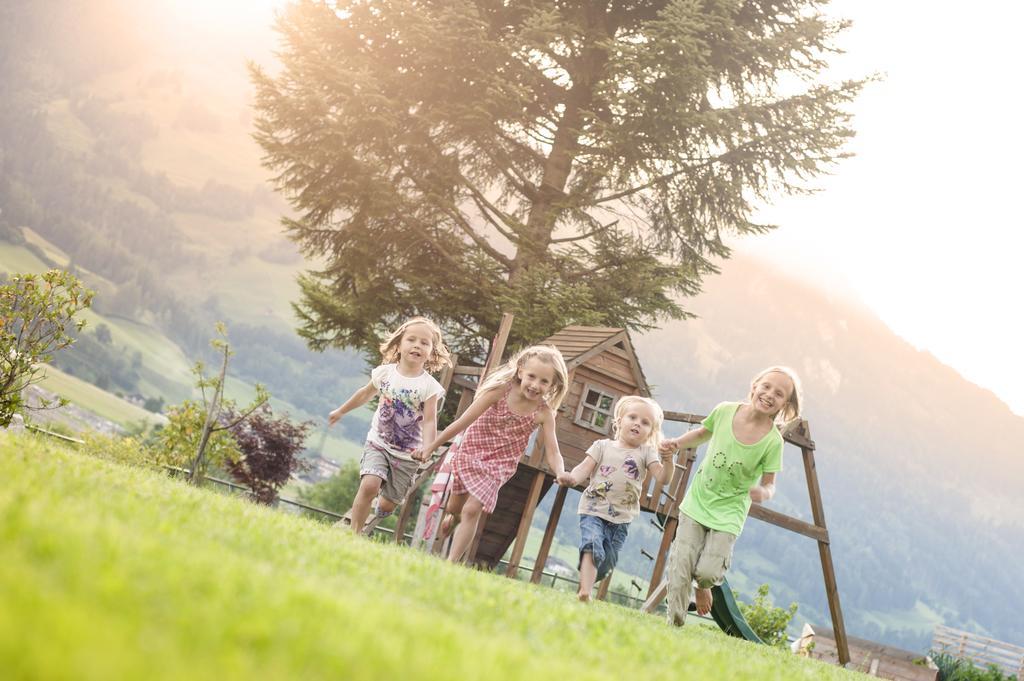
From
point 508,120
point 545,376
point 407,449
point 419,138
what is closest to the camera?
point 545,376

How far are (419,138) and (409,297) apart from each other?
4.00 meters

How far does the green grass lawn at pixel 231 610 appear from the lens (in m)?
2.12

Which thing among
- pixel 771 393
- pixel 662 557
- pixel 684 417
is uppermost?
pixel 684 417

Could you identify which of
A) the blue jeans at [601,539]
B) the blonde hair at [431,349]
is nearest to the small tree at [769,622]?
the blue jeans at [601,539]

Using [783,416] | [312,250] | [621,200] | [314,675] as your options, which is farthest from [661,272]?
[314,675]

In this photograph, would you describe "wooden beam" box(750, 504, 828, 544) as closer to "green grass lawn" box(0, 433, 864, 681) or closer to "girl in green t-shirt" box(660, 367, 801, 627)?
"girl in green t-shirt" box(660, 367, 801, 627)

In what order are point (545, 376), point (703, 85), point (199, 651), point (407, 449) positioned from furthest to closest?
point (703, 85) < point (407, 449) < point (545, 376) < point (199, 651)

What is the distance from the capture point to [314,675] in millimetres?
2303

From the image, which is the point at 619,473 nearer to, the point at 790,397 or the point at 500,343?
the point at 790,397

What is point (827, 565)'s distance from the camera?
625 inches

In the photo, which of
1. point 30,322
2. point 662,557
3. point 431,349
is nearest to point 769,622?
point 662,557

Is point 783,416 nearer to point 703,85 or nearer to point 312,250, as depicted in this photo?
point 703,85

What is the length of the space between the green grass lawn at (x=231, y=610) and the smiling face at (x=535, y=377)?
10.9ft

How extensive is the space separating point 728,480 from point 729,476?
45 millimetres
